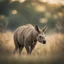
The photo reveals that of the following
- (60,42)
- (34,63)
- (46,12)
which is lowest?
(34,63)

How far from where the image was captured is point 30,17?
1.61 m

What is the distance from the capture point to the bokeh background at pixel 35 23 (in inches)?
61.1

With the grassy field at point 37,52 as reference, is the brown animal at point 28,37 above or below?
above

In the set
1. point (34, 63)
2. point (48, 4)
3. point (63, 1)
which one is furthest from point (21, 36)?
point (63, 1)

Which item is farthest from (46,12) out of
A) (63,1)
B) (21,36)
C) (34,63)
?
(34,63)

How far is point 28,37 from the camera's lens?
5.17 ft

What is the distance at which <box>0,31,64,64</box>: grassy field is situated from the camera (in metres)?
1.54

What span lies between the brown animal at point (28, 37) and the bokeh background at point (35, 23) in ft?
0.09

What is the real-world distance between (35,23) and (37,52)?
0.23 m

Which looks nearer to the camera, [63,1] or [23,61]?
[23,61]

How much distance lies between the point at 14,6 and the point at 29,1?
13 centimetres

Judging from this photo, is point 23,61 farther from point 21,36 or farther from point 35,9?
point 35,9

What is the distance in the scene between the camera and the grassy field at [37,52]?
1.54 meters

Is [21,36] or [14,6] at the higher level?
[14,6]
